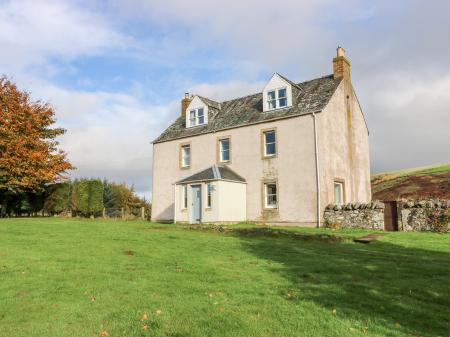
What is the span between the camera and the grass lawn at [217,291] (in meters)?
5.63

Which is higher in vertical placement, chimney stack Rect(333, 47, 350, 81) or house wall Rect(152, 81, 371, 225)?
chimney stack Rect(333, 47, 350, 81)

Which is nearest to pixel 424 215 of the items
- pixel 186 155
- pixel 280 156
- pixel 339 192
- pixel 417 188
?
pixel 339 192

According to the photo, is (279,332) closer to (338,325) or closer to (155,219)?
(338,325)

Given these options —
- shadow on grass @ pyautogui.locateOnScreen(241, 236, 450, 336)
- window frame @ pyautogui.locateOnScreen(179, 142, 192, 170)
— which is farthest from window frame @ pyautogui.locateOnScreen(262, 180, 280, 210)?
shadow on grass @ pyautogui.locateOnScreen(241, 236, 450, 336)

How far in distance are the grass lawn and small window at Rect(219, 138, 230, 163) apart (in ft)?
53.7

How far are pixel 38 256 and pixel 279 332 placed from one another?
27.1 feet

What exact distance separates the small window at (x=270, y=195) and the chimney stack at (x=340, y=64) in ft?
29.9

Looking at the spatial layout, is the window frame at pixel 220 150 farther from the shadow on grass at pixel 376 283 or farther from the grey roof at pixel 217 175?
the shadow on grass at pixel 376 283

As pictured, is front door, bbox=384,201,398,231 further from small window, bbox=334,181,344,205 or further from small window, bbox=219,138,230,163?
small window, bbox=219,138,230,163

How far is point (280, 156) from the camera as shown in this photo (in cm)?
2627

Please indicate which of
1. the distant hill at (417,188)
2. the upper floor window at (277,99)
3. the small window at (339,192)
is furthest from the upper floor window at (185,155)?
the distant hill at (417,188)

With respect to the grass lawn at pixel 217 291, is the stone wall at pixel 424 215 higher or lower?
higher

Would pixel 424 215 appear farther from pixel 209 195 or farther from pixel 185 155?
pixel 185 155

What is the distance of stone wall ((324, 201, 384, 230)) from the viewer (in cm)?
2205
